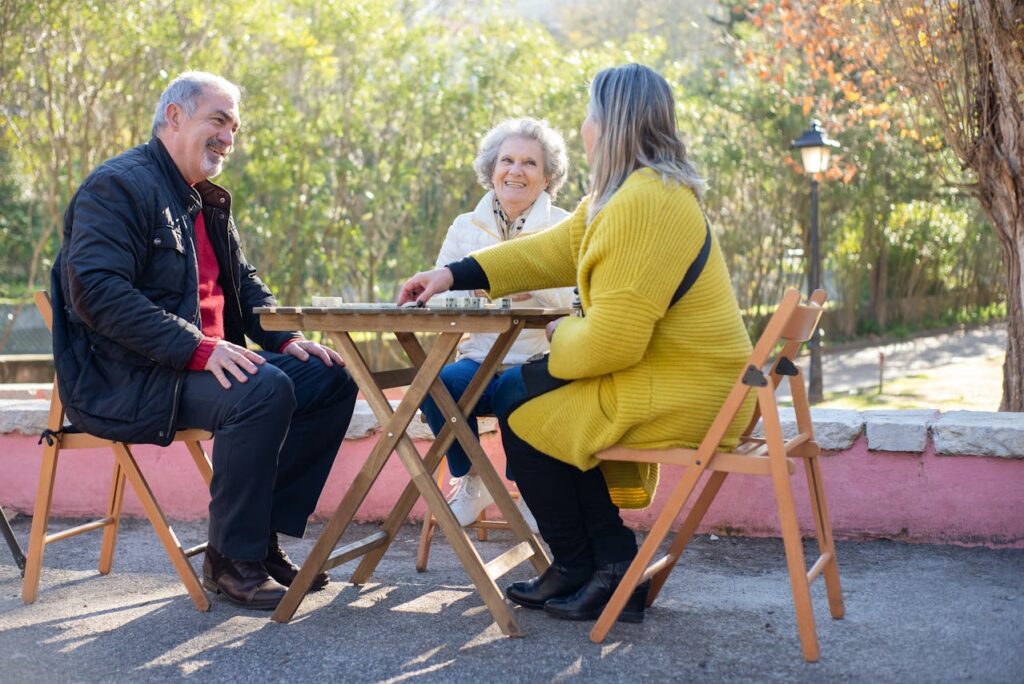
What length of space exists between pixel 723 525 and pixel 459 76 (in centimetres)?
727

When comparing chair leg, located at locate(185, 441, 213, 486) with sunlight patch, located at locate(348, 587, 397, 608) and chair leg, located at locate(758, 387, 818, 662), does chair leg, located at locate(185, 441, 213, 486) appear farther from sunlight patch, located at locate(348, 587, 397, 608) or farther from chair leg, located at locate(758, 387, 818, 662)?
chair leg, located at locate(758, 387, 818, 662)

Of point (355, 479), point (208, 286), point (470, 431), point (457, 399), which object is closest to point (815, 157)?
point (457, 399)

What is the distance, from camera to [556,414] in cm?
321

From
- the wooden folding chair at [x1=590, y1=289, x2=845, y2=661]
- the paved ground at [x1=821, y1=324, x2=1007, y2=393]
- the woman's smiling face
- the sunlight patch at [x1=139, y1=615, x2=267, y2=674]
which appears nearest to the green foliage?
the paved ground at [x1=821, y1=324, x2=1007, y2=393]

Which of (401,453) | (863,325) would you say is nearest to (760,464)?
(401,453)

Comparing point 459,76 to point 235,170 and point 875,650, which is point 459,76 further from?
point 875,650

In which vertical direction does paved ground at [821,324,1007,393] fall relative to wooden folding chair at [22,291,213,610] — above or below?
below

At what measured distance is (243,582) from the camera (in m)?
3.52

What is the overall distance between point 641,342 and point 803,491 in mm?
1592

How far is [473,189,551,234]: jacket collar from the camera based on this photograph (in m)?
4.40

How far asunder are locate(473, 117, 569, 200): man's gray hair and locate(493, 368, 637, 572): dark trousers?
133cm

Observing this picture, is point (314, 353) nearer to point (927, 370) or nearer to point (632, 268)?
point (632, 268)

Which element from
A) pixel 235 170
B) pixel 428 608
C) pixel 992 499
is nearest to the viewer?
pixel 428 608

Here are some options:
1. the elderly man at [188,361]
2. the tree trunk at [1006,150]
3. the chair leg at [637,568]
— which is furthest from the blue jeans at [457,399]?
the tree trunk at [1006,150]
